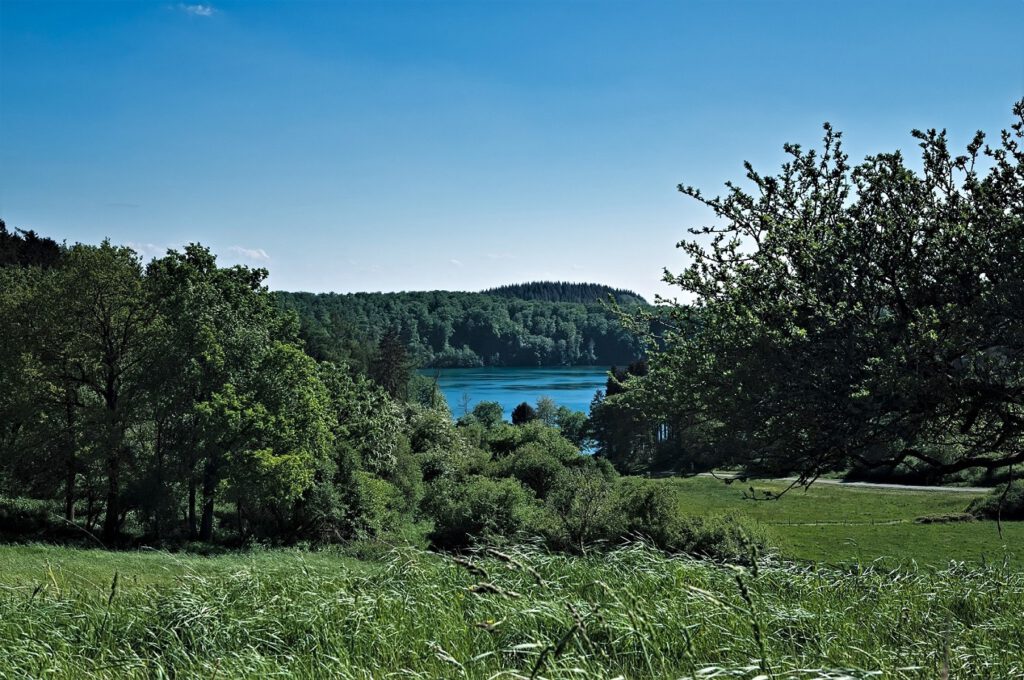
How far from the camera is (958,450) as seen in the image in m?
9.00

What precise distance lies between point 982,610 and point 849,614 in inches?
47.1

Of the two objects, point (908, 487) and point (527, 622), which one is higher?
point (527, 622)

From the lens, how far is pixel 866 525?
101 feet

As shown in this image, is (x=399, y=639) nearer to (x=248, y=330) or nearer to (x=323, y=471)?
(x=248, y=330)

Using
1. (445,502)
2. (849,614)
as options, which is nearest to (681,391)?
(849,614)

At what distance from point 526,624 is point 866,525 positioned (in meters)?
30.0

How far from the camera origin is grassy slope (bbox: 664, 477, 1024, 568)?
949 inches

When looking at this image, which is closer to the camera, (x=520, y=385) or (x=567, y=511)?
(x=567, y=511)

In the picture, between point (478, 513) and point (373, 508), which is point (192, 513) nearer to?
point (373, 508)

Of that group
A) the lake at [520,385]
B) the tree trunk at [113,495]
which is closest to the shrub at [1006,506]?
the tree trunk at [113,495]

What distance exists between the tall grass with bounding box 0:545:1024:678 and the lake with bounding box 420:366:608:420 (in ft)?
325

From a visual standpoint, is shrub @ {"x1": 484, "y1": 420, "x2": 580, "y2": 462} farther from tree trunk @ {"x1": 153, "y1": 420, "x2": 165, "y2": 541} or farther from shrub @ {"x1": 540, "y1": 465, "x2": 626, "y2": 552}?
tree trunk @ {"x1": 153, "y1": 420, "x2": 165, "y2": 541}

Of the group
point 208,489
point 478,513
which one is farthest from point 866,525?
point 208,489

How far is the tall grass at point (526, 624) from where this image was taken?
4.24 m
